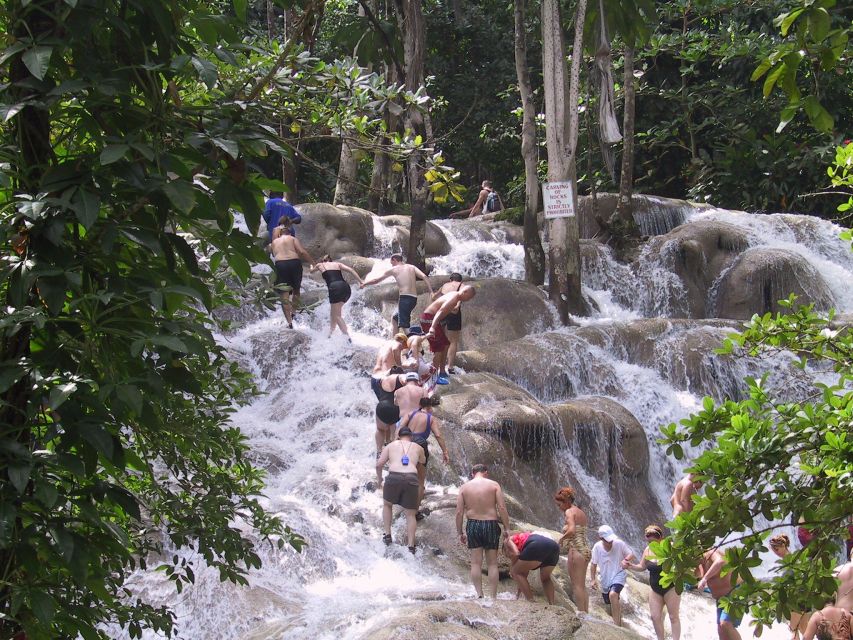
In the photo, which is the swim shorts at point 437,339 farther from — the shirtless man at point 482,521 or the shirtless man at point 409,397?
the shirtless man at point 482,521

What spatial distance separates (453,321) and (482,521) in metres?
5.20

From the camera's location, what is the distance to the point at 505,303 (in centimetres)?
1756

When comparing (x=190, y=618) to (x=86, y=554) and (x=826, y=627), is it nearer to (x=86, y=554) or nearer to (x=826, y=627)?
(x=826, y=627)

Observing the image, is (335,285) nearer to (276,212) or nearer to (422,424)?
(276,212)

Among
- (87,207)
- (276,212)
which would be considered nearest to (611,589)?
(276,212)

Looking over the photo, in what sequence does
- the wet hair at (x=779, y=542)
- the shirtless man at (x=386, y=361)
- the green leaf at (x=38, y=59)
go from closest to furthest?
the green leaf at (x=38, y=59), the wet hair at (x=779, y=542), the shirtless man at (x=386, y=361)

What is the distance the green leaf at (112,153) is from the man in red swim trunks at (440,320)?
446 inches

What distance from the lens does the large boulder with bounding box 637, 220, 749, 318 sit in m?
19.9

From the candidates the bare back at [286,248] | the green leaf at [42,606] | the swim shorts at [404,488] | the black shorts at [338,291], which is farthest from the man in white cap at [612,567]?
the green leaf at [42,606]

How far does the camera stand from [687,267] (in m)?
20.0

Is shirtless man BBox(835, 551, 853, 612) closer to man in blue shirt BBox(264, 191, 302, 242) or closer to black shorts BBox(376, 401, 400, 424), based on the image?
black shorts BBox(376, 401, 400, 424)

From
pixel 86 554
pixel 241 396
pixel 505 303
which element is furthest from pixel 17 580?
pixel 505 303

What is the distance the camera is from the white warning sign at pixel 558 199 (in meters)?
17.4

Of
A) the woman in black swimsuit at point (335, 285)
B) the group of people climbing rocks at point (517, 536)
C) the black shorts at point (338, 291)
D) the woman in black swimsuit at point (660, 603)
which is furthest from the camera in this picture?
the black shorts at point (338, 291)
